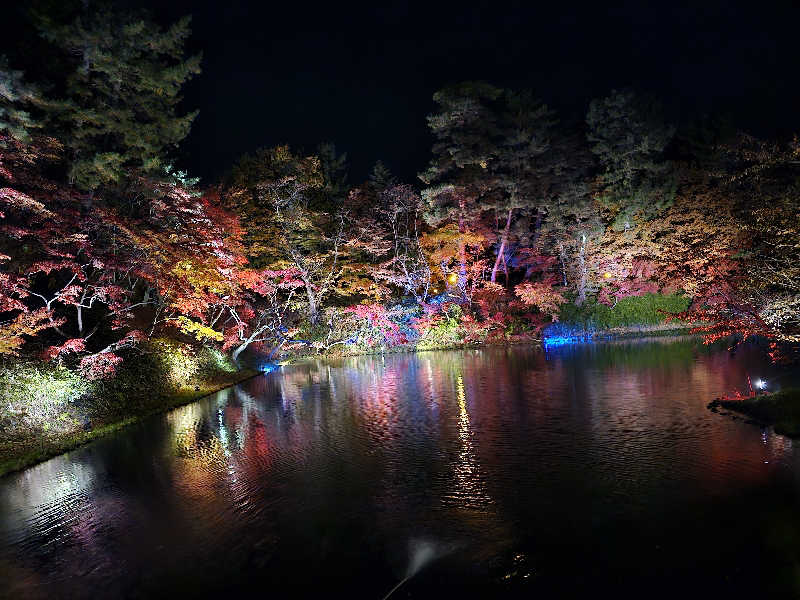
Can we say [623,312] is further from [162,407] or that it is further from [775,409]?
[162,407]

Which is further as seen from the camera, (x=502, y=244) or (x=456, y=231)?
(x=502, y=244)

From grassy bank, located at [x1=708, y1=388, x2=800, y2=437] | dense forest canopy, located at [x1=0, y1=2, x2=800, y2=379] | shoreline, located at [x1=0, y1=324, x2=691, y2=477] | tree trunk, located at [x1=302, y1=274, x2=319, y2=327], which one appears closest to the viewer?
grassy bank, located at [x1=708, y1=388, x2=800, y2=437]

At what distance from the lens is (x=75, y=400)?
35.6ft

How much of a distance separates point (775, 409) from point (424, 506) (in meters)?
6.67

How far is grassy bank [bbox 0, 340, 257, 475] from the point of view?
9.39 m

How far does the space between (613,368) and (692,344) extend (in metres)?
7.05

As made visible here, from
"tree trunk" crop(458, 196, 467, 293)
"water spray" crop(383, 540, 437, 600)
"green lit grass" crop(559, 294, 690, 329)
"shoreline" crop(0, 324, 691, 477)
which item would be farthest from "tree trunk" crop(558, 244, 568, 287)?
"water spray" crop(383, 540, 437, 600)

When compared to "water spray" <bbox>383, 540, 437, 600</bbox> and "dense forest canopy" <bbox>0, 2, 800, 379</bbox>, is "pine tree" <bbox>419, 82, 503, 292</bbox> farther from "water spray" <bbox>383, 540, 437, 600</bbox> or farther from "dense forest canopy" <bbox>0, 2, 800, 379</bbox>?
"water spray" <bbox>383, 540, 437, 600</bbox>

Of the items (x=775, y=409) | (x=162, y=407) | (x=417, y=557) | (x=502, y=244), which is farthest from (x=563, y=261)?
(x=417, y=557)

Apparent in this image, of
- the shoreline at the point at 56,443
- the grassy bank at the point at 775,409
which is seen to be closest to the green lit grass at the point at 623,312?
the grassy bank at the point at 775,409

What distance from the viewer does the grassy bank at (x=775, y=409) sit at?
8703mm

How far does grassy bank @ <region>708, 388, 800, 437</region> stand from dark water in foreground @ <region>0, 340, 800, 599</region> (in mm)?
410

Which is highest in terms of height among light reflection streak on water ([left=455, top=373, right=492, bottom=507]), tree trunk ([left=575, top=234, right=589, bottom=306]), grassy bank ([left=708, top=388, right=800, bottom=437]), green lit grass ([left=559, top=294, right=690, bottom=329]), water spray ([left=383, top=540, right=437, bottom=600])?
tree trunk ([left=575, top=234, right=589, bottom=306])

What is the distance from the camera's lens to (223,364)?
18219mm
